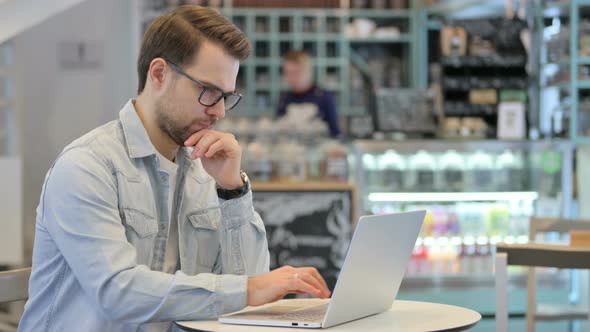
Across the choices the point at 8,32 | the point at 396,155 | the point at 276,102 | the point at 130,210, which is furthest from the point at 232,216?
the point at 276,102

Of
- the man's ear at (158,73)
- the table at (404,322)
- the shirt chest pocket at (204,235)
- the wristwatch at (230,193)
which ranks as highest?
the man's ear at (158,73)

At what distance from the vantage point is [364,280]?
2.02 metres

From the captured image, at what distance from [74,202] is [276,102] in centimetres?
738

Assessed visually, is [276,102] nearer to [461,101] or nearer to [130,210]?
[461,101]

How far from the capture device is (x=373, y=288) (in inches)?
82.9

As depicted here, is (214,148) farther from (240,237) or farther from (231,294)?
(231,294)

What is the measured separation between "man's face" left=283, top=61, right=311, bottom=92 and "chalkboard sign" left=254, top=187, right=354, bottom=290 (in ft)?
8.59

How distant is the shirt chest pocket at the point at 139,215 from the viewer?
2.18m

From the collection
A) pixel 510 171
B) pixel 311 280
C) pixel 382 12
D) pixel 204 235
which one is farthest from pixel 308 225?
pixel 382 12

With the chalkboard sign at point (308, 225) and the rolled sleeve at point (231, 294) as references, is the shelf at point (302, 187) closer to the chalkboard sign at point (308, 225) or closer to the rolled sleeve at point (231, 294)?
the chalkboard sign at point (308, 225)

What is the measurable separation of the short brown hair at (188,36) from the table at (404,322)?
0.66 meters

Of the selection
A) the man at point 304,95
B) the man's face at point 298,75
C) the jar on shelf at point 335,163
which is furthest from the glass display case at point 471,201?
the man's face at point 298,75

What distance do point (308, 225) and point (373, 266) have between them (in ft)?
12.5

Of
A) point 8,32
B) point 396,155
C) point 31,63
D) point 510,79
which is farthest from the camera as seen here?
point 31,63
